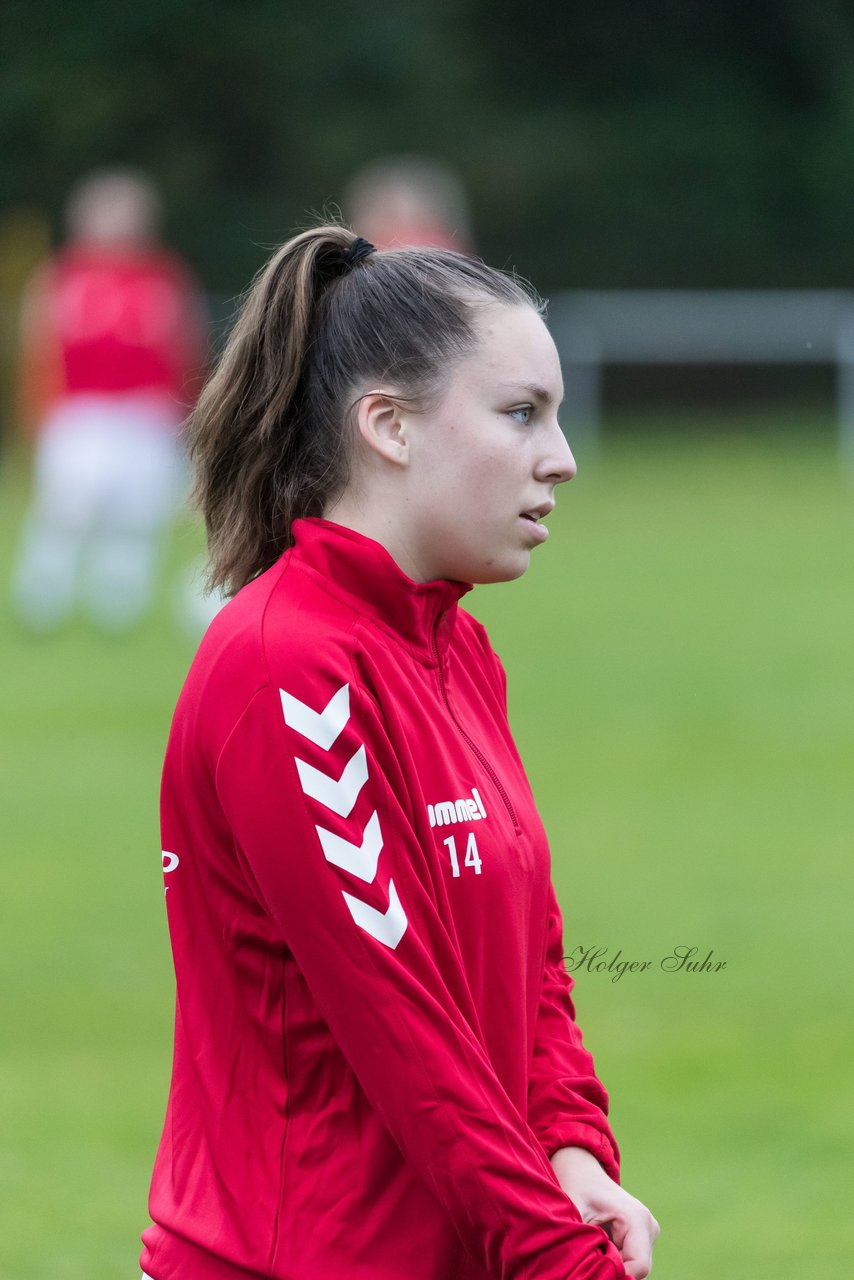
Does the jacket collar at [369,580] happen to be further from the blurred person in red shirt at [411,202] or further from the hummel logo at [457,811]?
the blurred person in red shirt at [411,202]

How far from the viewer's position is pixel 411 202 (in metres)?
12.3

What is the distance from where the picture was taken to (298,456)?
7.72 feet

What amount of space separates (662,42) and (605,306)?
5.96 m

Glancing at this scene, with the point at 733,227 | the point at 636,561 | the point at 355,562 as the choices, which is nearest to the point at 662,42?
the point at 733,227

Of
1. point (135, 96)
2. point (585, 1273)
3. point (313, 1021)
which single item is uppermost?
point (135, 96)

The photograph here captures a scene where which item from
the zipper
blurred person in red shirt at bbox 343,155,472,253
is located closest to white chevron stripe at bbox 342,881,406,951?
the zipper

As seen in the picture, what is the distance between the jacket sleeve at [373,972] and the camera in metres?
2.01

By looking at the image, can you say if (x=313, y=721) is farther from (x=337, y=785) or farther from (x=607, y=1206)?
(x=607, y=1206)

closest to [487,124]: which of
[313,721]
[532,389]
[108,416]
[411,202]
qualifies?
[411,202]

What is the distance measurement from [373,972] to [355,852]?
0.39ft

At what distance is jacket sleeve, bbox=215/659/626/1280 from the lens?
2014 mm

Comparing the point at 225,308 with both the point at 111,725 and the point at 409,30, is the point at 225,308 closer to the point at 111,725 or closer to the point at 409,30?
the point at 409,30

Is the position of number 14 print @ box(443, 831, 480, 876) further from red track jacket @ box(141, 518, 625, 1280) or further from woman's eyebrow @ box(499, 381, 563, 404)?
woman's eyebrow @ box(499, 381, 563, 404)

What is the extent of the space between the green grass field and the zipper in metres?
0.17
